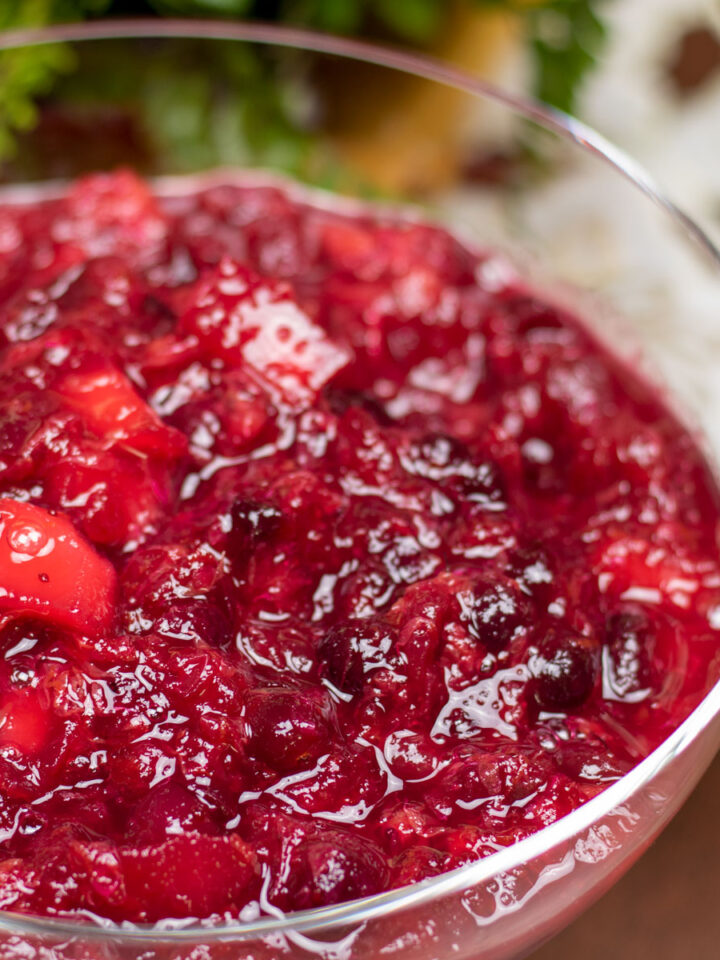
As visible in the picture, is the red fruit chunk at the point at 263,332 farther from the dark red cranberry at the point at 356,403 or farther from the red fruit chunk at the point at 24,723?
the red fruit chunk at the point at 24,723

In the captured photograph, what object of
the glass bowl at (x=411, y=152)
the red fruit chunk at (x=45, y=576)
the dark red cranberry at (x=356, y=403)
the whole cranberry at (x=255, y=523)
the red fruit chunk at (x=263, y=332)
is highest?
the glass bowl at (x=411, y=152)

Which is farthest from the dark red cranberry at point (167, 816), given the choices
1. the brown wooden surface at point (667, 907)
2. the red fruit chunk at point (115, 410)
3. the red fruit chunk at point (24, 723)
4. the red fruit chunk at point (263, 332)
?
the brown wooden surface at point (667, 907)

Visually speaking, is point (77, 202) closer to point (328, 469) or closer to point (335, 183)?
point (335, 183)

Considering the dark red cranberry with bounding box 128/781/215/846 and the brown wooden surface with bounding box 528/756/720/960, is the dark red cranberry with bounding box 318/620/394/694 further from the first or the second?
the brown wooden surface with bounding box 528/756/720/960

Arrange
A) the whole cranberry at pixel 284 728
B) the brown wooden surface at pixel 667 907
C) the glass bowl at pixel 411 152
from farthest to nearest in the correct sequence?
1. the glass bowl at pixel 411 152
2. the brown wooden surface at pixel 667 907
3. the whole cranberry at pixel 284 728

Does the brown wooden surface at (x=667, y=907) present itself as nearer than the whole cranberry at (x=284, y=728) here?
No

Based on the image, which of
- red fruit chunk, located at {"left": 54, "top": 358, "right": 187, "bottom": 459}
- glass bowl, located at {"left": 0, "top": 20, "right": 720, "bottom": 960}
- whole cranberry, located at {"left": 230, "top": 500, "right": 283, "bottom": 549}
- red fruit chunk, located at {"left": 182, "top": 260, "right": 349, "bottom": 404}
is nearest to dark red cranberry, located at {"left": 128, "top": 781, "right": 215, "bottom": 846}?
whole cranberry, located at {"left": 230, "top": 500, "right": 283, "bottom": 549}

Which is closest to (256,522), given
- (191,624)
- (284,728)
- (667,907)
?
(191,624)

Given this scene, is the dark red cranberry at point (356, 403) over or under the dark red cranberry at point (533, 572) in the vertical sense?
over
